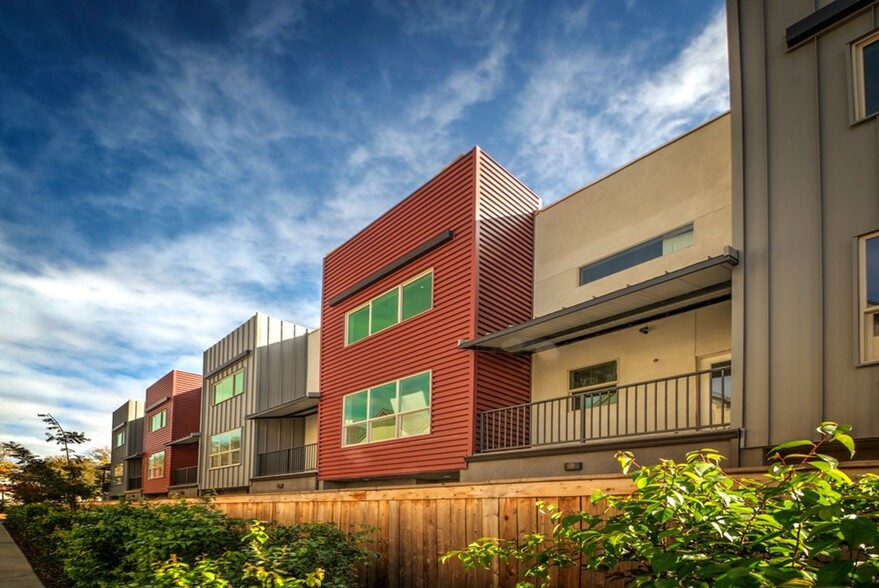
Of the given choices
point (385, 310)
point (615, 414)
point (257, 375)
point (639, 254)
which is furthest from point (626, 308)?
point (257, 375)

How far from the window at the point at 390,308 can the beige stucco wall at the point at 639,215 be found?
2.35m

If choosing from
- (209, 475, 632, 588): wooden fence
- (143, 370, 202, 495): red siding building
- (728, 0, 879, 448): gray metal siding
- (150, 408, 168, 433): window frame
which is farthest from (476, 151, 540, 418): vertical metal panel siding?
(150, 408, 168, 433): window frame

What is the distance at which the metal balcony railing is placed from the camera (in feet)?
86.3

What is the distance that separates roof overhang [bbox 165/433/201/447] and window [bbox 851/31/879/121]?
2448cm

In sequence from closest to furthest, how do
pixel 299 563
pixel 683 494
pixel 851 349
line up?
pixel 683 494
pixel 299 563
pixel 851 349

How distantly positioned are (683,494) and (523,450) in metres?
7.32

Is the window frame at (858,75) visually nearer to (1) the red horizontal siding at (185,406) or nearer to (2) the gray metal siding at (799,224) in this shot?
(2) the gray metal siding at (799,224)

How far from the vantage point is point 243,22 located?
12992 mm

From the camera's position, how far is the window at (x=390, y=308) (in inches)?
526

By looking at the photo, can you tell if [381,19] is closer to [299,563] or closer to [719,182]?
[719,182]

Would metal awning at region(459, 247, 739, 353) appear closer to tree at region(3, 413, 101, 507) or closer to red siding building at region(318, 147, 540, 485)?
red siding building at region(318, 147, 540, 485)

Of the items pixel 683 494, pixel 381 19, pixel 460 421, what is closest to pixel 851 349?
pixel 683 494

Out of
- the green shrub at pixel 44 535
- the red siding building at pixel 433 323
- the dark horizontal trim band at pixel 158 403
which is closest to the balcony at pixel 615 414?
the red siding building at pixel 433 323

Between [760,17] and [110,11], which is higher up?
[110,11]
